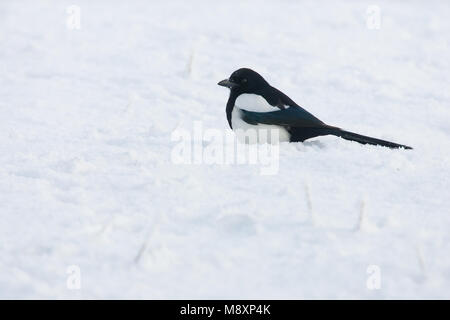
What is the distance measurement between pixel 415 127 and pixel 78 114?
273 cm

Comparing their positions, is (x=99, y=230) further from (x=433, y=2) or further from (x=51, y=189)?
(x=433, y=2)

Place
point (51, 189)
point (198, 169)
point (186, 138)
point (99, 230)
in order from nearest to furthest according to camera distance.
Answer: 1. point (99, 230)
2. point (51, 189)
3. point (198, 169)
4. point (186, 138)

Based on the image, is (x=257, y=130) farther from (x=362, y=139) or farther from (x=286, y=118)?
(x=362, y=139)

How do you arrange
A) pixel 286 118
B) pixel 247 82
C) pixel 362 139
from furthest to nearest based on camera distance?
1. pixel 247 82
2. pixel 286 118
3. pixel 362 139

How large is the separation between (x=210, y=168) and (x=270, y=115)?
1.06m

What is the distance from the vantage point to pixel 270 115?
563 cm

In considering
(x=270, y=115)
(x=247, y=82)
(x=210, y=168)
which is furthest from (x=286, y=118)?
(x=210, y=168)

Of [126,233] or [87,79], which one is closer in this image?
[126,233]

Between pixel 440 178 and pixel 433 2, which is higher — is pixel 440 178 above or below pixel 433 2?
below

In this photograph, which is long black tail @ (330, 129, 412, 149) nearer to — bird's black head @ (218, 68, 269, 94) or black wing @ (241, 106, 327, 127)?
black wing @ (241, 106, 327, 127)

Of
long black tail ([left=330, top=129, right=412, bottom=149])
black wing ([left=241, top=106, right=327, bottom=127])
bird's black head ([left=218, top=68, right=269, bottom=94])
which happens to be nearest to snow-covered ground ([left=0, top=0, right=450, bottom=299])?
long black tail ([left=330, top=129, right=412, bottom=149])

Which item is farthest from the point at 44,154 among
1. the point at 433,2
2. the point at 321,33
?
the point at 433,2

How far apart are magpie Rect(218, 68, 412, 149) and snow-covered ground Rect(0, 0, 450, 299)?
17 centimetres

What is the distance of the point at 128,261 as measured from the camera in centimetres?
354
